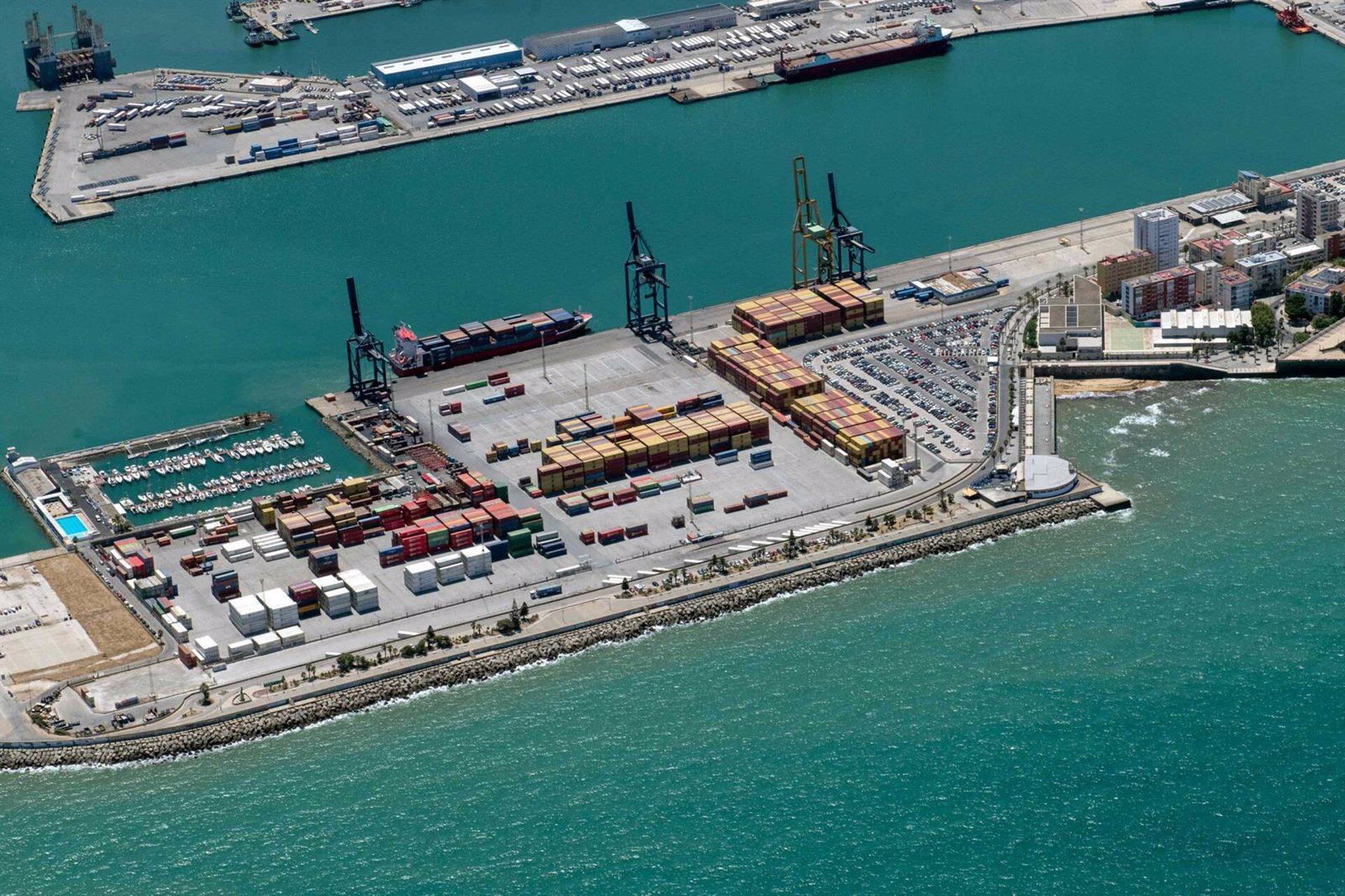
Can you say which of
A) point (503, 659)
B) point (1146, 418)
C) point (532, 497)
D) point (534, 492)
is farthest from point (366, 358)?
point (1146, 418)

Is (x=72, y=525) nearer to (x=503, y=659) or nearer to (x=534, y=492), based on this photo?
(x=534, y=492)

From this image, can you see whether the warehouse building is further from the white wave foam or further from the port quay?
the white wave foam

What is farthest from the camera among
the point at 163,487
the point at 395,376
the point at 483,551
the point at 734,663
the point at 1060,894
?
the point at 395,376

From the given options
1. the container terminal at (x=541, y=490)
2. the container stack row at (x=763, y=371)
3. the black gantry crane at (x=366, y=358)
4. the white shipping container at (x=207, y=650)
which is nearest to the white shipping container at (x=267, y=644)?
the container terminal at (x=541, y=490)

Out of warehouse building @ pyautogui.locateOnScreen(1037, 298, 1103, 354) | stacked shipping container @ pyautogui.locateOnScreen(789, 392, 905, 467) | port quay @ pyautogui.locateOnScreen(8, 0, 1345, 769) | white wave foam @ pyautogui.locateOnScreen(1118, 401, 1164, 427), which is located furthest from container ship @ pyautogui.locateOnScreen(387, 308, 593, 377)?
white wave foam @ pyautogui.locateOnScreen(1118, 401, 1164, 427)

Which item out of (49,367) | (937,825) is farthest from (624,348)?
(937,825)

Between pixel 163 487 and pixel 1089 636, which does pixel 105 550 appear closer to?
pixel 163 487
